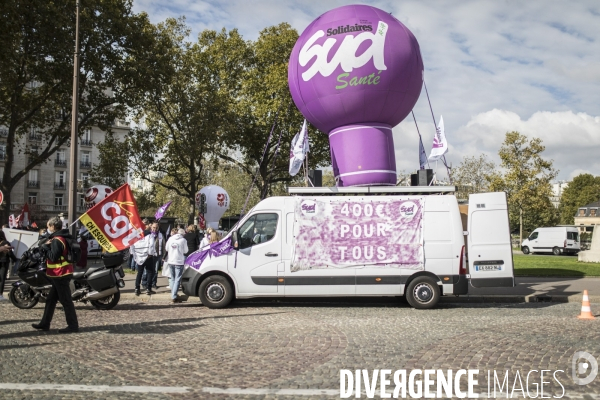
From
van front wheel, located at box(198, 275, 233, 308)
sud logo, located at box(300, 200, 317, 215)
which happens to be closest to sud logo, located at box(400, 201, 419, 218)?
sud logo, located at box(300, 200, 317, 215)

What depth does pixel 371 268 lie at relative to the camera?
12133 mm

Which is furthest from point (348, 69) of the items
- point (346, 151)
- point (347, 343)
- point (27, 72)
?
point (27, 72)

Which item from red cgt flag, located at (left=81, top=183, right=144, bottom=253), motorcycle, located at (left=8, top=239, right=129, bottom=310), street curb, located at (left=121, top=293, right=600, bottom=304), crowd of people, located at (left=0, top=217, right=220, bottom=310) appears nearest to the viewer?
motorcycle, located at (left=8, top=239, right=129, bottom=310)

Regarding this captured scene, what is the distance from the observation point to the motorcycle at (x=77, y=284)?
36.2 feet

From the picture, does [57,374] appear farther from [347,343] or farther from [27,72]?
[27,72]

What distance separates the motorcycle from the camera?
Result: 11.0 meters

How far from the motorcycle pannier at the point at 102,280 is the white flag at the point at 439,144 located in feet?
35.2

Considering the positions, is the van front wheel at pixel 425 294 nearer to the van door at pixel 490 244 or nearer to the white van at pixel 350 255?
the white van at pixel 350 255

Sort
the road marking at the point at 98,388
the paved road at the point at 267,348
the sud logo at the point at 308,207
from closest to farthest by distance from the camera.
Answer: the road marking at the point at 98,388 < the paved road at the point at 267,348 < the sud logo at the point at 308,207

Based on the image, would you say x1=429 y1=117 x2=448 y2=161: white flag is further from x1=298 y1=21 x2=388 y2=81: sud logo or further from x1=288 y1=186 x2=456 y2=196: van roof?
x1=288 y1=186 x2=456 y2=196: van roof

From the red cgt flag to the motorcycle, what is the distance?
324 millimetres

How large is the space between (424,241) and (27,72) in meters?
19.9

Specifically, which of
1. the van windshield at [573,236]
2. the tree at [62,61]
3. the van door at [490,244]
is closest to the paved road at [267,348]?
the van door at [490,244]

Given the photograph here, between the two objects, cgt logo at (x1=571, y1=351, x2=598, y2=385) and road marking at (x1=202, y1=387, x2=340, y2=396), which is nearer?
road marking at (x1=202, y1=387, x2=340, y2=396)
